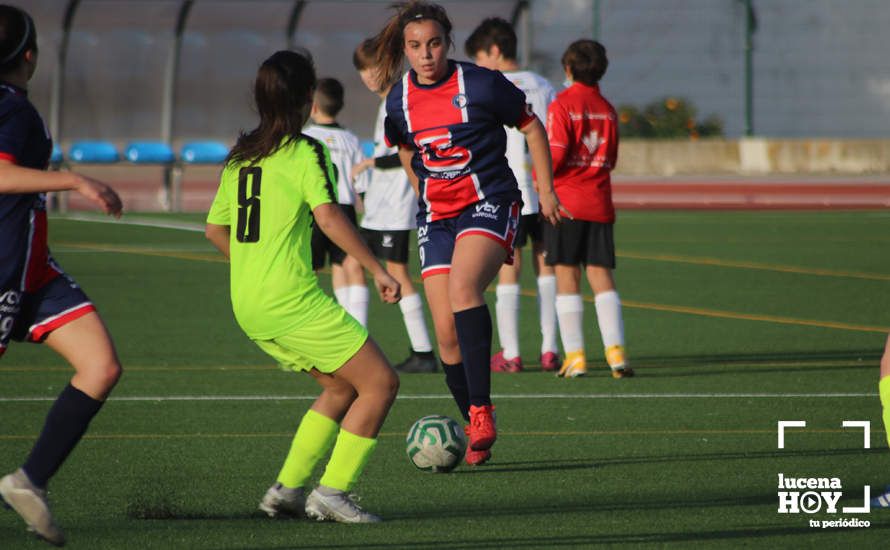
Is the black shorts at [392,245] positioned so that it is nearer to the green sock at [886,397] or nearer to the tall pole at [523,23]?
the green sock at [886,397]

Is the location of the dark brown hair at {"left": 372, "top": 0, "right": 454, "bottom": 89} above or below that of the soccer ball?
above

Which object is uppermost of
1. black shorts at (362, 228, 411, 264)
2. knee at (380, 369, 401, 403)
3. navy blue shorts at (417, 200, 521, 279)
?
navy blue shorts at (417, 200, 521, 279)

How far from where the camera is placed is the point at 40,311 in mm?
5605

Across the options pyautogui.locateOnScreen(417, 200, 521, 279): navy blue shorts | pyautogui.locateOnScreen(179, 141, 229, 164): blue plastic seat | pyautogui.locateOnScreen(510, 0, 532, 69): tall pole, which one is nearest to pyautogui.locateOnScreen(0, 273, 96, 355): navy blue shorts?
pyautogui.locateOnScreen(417, 200, 521, 279): navy blue shorts

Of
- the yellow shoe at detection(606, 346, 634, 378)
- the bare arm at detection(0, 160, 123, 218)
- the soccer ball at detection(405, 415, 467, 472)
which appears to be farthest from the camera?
the yellow shoe at detection(606, 346, 634, 378)

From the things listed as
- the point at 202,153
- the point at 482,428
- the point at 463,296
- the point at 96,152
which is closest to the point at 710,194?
the point at 202,153

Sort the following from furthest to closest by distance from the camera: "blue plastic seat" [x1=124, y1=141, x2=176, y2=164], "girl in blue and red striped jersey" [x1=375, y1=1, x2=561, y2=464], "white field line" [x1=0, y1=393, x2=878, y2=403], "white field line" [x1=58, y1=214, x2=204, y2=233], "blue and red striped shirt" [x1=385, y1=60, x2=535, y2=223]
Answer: "blue plastic seat" [x1=124, y1=141, x2=176, y2=164], "white field line" [x1=58, y1=214, x2=204, y2=233], "white field line" [x1=0, y1=393, x2=878, y2=403], "blue and red striped shirt" [x1=385, y1=60, x2=535, y2=223], "girl in blue and red striped jersey" [x1=375, y1=1, x2=561, y2=464]

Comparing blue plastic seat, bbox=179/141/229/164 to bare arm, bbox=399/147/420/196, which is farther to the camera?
blue plastic seat, bbox=179/141/229/164

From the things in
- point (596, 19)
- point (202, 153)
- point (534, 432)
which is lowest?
point (202, 153)

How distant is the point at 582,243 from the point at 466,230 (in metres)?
2.95

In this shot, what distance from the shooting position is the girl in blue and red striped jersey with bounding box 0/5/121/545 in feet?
17.9

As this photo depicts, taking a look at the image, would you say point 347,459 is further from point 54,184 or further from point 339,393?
point 54,184

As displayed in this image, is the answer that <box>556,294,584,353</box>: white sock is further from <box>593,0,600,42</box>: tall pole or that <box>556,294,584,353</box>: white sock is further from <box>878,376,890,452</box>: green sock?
<box>593,0,600,42</box>: tall pole

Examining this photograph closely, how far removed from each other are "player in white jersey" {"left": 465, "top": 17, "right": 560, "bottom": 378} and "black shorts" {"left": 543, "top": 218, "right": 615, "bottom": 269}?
28 centimetres
